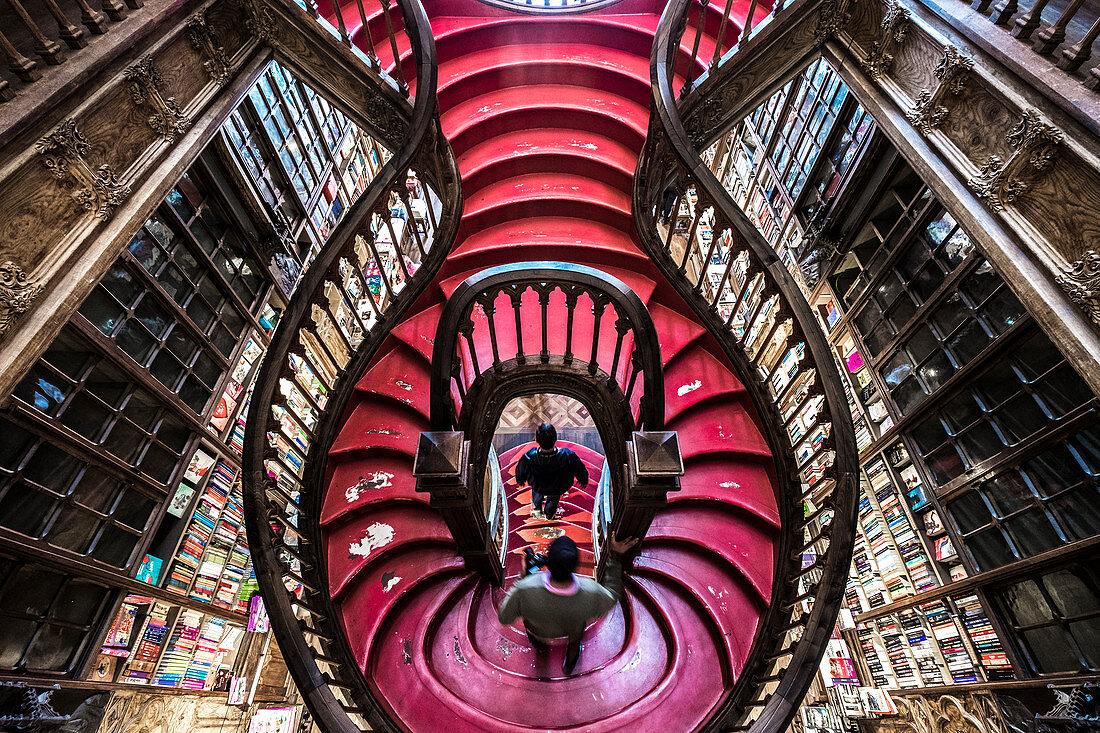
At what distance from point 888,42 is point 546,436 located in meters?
2.92

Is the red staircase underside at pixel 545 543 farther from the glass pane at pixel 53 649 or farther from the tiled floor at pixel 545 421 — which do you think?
the tiled floor at pixel 545 421

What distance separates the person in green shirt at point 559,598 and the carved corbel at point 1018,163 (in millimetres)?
2361

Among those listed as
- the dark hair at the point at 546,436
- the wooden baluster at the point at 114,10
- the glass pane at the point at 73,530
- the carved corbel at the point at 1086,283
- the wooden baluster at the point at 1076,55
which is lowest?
the glass pane at the point at 73,530

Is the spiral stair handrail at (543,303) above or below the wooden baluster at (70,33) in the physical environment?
below

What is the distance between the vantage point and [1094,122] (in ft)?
5.45

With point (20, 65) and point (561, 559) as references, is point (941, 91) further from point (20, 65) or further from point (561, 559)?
point (20, 65)

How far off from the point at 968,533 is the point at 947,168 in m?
2.27

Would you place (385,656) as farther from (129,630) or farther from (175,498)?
(175,498)

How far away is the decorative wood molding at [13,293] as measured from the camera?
5.15 feet

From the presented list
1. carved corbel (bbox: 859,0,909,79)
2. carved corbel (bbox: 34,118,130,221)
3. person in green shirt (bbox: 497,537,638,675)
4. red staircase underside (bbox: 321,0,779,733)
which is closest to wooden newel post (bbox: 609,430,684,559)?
person in green shirt (bbox: 497,537,638,675)

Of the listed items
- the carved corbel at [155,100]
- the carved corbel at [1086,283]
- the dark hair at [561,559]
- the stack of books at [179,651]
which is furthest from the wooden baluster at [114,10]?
the carved corbel at [1086,283]

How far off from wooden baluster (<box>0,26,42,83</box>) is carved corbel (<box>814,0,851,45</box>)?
381 centimetres

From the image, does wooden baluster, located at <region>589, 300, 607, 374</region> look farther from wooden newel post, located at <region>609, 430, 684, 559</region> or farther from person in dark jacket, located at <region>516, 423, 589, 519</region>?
person in dark jacket, located at <region>516, 423, 589, 519</region>

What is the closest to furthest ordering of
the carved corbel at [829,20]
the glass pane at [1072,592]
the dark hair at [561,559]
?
the dark hair at [561,559]
the glass pane at [1072,592]
the carved corbel at [829,20]
